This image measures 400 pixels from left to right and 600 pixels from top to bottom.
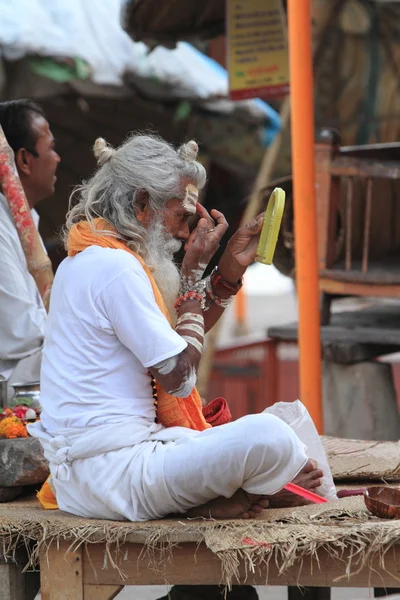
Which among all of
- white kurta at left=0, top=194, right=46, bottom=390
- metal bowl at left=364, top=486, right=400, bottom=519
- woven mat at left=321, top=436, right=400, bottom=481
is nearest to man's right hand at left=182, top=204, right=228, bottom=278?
metal bowl at left=364, top=486, right=400, bottom=519

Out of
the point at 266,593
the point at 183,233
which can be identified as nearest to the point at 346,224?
the point at 266,593

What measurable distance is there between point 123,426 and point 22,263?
1.69 meters

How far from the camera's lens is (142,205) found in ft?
10.7

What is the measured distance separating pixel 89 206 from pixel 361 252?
3908mm

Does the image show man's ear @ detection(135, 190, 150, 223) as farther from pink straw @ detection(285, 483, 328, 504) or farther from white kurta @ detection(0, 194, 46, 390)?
white kurta @ detection(0, 194, 46, 390)

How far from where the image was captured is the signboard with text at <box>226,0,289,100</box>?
7.00 m

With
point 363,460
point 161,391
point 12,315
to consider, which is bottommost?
point 363,460

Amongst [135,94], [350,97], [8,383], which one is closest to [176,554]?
[8,383]

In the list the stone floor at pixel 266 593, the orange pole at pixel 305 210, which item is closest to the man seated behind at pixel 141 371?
the orange pole at pixel 305 210

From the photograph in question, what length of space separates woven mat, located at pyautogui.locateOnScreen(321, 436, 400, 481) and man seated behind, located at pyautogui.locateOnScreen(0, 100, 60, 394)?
1306mm

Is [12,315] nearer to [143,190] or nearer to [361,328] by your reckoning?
[143,190]

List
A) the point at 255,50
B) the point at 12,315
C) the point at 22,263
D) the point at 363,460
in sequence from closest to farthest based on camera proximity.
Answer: the point at 363,460
the point at 12,315
the point at 22,263
the point at 255,50

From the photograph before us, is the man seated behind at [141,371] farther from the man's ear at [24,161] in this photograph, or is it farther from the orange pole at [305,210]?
the orange pole at [305,210]

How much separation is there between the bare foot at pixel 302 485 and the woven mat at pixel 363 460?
0.43m
